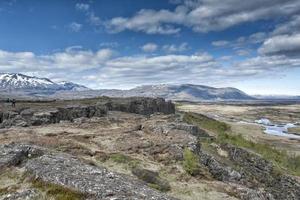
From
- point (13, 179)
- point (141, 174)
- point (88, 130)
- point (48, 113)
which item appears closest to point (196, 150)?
point (141, 174)

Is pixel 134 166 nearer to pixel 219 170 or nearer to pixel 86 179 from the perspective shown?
pixel 219 170

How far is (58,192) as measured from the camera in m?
29.2

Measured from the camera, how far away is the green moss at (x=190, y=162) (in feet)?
145

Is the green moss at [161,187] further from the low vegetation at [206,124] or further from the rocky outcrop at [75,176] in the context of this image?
the low vegetation at [206,124]

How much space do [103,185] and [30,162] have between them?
9638 millimetres

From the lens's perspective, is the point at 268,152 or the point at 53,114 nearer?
the point at 268,152

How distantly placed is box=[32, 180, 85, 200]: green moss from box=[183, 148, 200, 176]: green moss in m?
18.0

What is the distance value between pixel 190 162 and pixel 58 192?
20.1 meters

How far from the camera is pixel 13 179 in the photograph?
34125mm

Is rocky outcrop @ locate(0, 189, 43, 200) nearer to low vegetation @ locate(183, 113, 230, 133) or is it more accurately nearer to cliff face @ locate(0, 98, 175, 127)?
cliff face @ locate(0, 98, 175, 127)

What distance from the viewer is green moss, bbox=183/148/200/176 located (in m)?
44.2

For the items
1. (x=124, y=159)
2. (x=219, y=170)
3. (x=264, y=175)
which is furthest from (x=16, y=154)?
(x=264, y=175)

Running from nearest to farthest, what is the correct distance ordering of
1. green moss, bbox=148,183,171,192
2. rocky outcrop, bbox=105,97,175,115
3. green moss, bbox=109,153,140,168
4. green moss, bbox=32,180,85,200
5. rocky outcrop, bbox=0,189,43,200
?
green moss, bbox=32,180,85,200
rocky outcrop, bbox=0,189,43,200
green moss, bbox=148,183,171,192
green moss, bbox=109,153,140,168
rocky outcrop, bbox=105,97,175,115

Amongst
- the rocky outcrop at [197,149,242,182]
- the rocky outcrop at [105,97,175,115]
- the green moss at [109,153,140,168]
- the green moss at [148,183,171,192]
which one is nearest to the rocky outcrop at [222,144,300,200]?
the rocky outcrop at [197,149,242,182]
